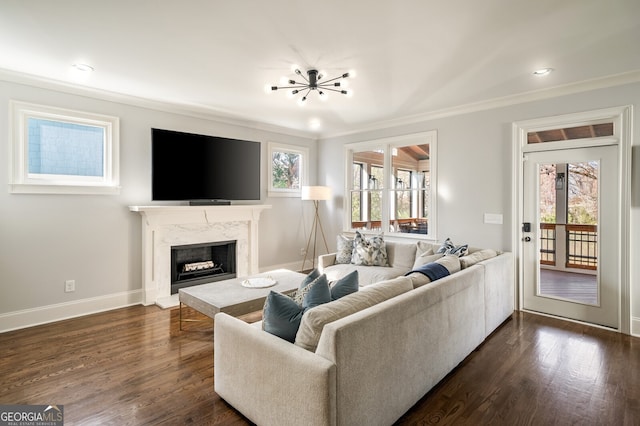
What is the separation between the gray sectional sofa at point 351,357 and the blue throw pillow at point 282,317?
0.06 m

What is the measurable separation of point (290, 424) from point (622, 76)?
4.38m

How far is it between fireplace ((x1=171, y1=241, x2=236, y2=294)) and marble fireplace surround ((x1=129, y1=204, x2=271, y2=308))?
11cm

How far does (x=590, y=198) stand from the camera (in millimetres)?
3631

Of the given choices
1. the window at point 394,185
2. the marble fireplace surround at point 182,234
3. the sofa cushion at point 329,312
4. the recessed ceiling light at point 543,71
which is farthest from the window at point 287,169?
the sofa cushion at point 329,312

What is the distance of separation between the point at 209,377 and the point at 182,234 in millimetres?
2490

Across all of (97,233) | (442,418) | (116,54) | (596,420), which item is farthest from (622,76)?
(97,233)

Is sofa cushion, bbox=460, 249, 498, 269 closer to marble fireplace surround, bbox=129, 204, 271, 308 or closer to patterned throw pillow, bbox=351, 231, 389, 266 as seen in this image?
patterned throw pillow, bbox=351, 231, 389, 266

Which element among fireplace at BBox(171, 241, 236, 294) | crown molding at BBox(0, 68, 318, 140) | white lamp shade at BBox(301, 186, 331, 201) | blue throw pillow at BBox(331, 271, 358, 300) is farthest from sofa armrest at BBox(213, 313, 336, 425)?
white lamp shade at BBox(301, 186, 331, 201)

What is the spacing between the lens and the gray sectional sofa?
159 cm

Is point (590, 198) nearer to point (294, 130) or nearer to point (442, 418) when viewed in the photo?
point (442, 418)

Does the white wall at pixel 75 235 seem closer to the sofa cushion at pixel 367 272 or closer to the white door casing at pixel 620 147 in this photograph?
the sofa cushion at pixel 367 272

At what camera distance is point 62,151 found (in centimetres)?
378

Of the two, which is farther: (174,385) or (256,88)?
(256,88)

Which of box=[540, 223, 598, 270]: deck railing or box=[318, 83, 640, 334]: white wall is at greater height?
box=[318, 83, 640, 334]: white wall
